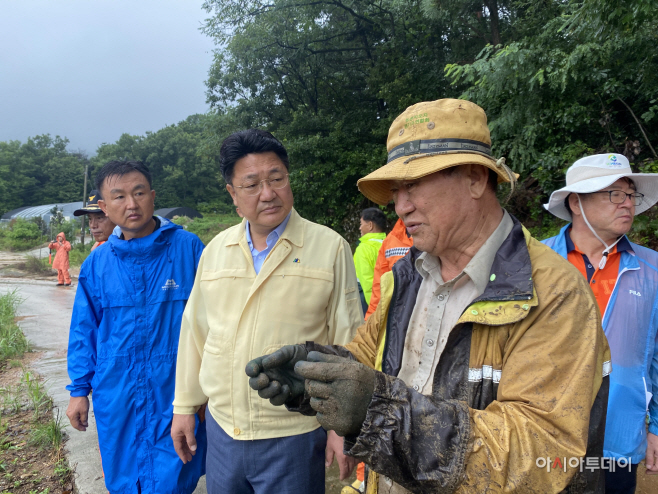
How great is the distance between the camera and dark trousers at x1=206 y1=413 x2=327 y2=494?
5.95 feet

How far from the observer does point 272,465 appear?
1.82 m

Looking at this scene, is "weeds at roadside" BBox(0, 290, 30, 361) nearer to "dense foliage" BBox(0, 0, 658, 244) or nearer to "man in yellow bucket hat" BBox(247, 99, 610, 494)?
"man in yellow bucket hat" BBox(247, 99, 610, 494)

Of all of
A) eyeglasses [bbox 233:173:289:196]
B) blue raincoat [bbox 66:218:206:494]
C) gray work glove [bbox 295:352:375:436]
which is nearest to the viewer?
gray work glove [bbox 295:352:375:436]

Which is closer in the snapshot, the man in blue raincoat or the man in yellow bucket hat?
the man in yellow bucket hat

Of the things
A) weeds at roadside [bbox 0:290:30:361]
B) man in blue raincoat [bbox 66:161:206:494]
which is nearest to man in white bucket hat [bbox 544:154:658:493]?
man in blue raincoat [bbox 66:161:206:494]

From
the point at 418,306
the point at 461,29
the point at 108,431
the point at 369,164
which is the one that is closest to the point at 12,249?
the point at 369,164

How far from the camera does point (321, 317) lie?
1.98 meters

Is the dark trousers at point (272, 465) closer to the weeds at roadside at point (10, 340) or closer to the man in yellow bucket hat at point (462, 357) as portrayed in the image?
the man in yellow bucket hat at point (462, 357)

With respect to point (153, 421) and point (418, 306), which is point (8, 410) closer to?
point (153, 421)

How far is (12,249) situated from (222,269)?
111 ft

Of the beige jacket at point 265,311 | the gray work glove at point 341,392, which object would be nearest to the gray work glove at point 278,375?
the gray work glove at point 341,392

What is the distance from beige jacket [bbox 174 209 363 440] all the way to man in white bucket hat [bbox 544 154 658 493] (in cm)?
121

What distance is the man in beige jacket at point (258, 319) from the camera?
183 centimetres

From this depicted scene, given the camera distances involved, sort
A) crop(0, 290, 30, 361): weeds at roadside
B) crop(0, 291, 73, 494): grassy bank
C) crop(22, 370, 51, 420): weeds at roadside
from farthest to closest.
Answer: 1. crop(0, 290, 30, 361): weeds at roadside
2. crop(22, 370, 51, 420): weeds at roadside
3. crop(0, 291, 73, 494): grassy bank
